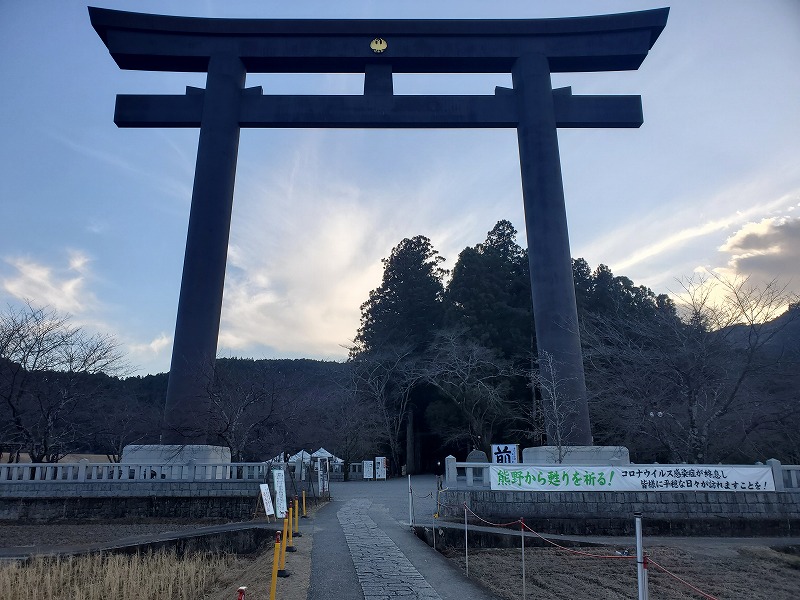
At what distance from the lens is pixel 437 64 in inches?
910

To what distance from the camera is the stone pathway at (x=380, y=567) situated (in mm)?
7898

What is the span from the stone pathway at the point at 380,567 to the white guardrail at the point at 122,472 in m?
4.37

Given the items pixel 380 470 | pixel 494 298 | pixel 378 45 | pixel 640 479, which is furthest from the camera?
pixel 494 298

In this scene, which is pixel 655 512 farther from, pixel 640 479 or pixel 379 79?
pixel 379 79

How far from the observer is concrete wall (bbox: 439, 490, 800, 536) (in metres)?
14.0

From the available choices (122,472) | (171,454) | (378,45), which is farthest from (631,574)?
(378,45)

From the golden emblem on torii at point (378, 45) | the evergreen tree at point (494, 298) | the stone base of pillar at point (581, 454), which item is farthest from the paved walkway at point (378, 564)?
the evergreen tree at point (494, 298)

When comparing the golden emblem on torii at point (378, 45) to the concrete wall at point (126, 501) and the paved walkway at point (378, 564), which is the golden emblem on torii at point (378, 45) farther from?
the paved walkway at point (378, 564)

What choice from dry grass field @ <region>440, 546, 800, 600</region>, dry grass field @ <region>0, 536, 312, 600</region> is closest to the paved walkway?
dry grass field @ <region>0, 536, 312, 600</region>

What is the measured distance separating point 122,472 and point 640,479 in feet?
49.4

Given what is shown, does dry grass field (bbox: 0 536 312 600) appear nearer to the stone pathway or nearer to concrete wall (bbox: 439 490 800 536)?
the stone pathway

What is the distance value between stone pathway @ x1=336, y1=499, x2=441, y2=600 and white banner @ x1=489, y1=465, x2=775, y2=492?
3658mm

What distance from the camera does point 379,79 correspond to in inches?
904

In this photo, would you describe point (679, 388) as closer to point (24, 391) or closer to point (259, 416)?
point (259, 416)
